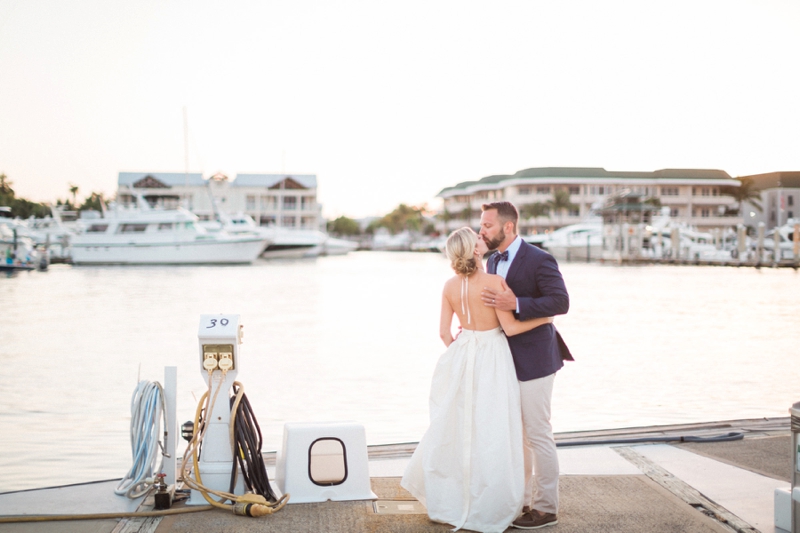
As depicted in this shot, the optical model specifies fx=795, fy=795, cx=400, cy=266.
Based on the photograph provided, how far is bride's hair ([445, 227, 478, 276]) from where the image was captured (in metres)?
4.06

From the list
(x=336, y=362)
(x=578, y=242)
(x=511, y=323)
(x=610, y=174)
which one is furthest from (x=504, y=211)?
(x=610, y=174)

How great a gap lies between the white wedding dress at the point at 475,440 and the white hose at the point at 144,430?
1.57 metres

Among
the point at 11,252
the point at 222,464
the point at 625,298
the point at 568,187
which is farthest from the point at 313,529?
the point at 568,187

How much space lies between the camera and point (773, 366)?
13.7 metres

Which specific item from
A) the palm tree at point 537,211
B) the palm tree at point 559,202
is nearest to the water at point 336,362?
the palm tree at point 559,202

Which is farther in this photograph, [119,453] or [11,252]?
[11,252]

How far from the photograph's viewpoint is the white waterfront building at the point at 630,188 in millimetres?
94875

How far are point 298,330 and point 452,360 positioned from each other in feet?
51.4

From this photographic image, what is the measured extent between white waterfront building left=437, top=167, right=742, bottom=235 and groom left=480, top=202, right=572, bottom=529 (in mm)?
90805

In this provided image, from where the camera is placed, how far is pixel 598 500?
4453 mm

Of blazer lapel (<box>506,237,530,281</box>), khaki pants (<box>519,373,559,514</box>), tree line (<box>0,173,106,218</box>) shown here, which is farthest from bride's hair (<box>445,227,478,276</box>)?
tree line (<box>0,173,106,218</box>)

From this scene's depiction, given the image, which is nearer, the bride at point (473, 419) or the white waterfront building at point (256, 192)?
the bride at point (473, 419)

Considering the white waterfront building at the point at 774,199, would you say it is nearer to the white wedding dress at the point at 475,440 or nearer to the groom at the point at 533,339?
the groom at the point at 533,339

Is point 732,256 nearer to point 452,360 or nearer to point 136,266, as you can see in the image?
point 136,266
